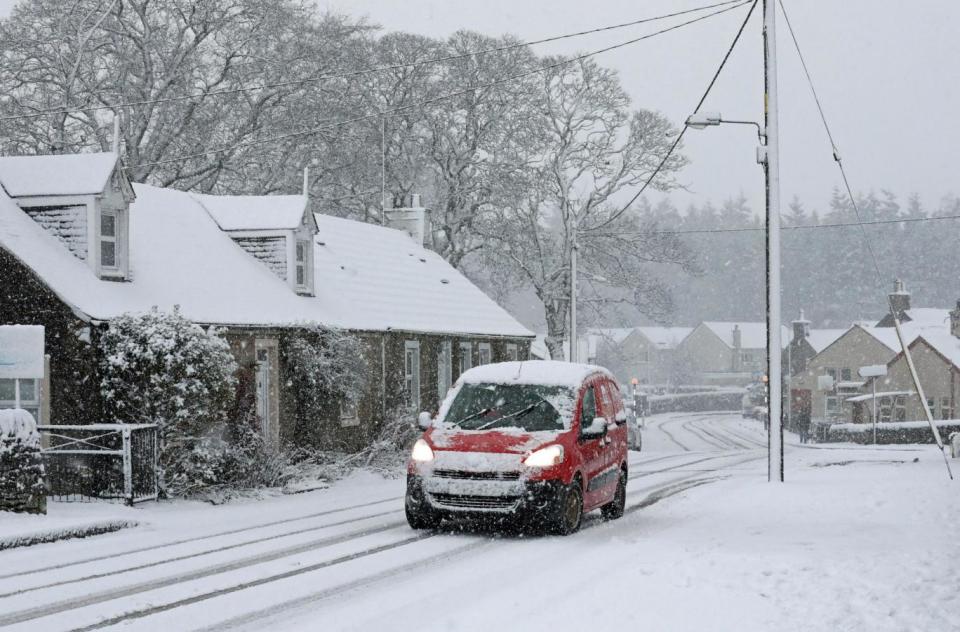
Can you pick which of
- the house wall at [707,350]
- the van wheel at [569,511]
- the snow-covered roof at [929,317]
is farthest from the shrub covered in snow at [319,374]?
the house wall at [707,350]

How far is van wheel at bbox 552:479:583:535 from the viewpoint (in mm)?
13891

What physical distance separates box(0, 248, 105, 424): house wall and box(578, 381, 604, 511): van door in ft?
27.5

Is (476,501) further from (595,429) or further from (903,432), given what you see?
(903,432)

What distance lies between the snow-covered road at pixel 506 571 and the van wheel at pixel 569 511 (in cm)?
17

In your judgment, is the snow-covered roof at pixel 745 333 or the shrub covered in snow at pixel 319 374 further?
the snow-covered roof at pixel 745 333

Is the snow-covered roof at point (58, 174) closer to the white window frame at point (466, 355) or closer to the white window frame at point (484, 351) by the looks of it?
the white window frame at point (466, 355)

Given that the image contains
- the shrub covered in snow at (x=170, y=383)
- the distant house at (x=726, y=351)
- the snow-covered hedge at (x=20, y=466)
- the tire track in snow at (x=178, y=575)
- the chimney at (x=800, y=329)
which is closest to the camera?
the tire track in snow at (x=178, y=575)

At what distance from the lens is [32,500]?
50.8 feet

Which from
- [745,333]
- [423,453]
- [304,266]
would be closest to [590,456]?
[423,453]

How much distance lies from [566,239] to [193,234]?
1085 inches

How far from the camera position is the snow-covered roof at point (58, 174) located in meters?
21.7

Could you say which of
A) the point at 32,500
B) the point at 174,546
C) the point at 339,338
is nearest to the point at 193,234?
the point at 339,338

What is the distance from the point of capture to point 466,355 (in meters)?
36.1

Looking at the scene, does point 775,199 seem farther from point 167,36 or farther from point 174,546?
point 167,36
